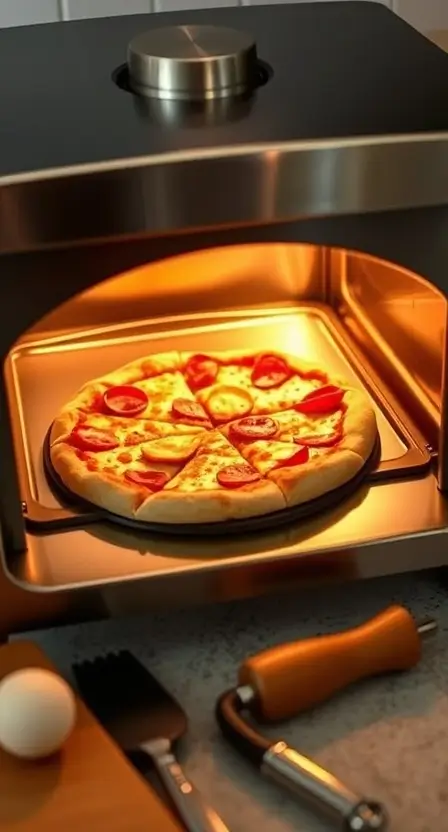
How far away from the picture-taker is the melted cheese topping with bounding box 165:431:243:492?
0.86 meters

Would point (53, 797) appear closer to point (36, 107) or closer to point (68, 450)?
point (68, 450)

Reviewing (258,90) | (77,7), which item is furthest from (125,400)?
(77,7)

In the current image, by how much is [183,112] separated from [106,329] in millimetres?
380

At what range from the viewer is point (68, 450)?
89 cm

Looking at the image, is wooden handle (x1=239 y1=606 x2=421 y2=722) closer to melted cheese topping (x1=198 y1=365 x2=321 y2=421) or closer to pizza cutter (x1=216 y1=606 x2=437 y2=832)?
pizza cutter (x1=216 y1=606 x2=437 y2=832)

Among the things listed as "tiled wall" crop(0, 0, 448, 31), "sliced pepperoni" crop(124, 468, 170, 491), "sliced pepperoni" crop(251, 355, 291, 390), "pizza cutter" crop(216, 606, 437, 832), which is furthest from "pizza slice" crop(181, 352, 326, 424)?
"tiled wall" crop(0, 0, 448, 31)

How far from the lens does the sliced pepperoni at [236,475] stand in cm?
85

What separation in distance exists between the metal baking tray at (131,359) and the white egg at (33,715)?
0.12m

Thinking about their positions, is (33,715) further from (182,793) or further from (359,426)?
(359,426)

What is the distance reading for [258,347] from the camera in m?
1.07

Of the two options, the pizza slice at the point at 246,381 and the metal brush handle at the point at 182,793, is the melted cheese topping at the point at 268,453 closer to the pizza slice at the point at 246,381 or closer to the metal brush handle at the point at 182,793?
the pizza slice at the point at 246,381

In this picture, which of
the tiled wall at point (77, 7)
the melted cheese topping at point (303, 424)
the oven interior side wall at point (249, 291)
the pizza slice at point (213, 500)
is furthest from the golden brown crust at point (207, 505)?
the tiled wall at point (77, 7)

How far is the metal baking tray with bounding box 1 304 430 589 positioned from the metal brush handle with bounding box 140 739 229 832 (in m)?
0.13

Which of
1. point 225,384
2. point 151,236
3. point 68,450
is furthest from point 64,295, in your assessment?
point 225,384
